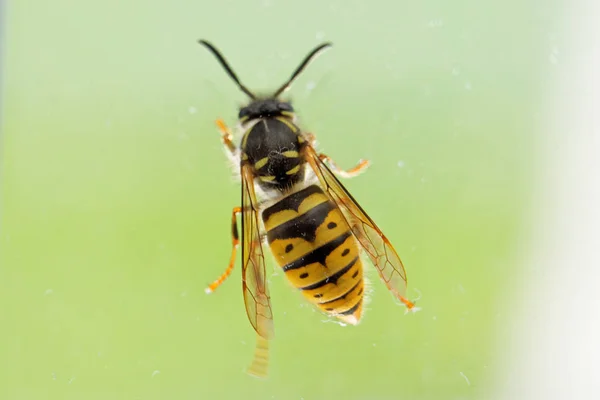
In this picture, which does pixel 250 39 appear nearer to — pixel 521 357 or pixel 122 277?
pixel 122 277

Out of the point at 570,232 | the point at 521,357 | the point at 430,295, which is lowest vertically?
the point at 521,357

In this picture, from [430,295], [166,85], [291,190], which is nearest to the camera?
[291,190]

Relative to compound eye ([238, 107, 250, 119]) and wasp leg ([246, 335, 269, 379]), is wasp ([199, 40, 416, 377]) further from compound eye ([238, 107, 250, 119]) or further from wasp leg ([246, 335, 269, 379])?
wasp leg ([246, 335, 269, 379])

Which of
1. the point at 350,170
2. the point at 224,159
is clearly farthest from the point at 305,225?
the point at 224,159

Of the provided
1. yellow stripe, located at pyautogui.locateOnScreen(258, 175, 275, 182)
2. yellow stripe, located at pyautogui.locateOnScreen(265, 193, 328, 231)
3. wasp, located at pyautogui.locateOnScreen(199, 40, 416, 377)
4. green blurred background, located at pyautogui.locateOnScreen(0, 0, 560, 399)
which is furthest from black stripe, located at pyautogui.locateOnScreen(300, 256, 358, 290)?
green blurred background, located at pyautogui.locateOnScreen(0, 0, 560, 399)

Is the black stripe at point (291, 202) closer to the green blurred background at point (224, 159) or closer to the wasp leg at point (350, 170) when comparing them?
the wasp leg at point (350, 170)

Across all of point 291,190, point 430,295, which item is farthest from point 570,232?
point 291,190
